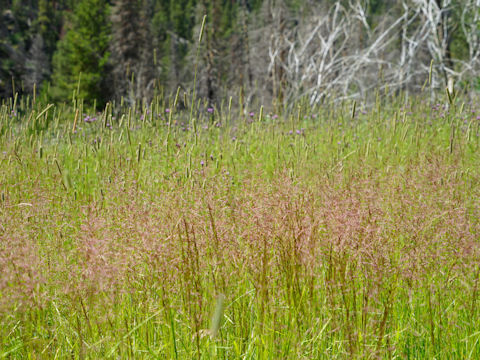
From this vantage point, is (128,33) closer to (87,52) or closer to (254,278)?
(87,52)

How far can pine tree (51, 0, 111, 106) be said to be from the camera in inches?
1448

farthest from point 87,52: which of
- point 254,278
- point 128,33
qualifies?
point 254,278

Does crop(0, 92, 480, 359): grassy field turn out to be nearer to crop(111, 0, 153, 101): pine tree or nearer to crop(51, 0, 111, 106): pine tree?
crop(111, 0, 153, 101): pine tree

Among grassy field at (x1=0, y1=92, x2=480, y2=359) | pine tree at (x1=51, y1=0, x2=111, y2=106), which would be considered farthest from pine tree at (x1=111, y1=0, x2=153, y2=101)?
grassy field at (x1=0, y1=92, x2=480, y2=359)

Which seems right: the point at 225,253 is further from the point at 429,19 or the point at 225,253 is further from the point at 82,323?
the point at 429,19

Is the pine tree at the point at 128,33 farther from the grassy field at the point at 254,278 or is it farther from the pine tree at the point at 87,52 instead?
the grassy field at the point at 254,278

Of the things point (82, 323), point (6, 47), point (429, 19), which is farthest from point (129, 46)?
point (82, 323)

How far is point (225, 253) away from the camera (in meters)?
1.70

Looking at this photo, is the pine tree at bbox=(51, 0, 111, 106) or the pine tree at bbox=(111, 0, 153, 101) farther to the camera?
the pine tree at bbox=(51, 0, 111, 106)

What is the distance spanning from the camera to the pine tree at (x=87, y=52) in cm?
3678

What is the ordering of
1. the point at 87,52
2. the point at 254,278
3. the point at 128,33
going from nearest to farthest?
the point at 254,278 < the point at 128,33 < the point at 87,52

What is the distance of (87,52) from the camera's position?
126 feet

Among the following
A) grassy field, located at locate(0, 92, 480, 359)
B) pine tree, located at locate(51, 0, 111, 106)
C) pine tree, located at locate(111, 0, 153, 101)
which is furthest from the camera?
pine tree, located at locate(51, 0, 111, 106)

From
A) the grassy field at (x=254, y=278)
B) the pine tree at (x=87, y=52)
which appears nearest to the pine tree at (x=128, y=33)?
the pine tree at (x=87, y=52)
